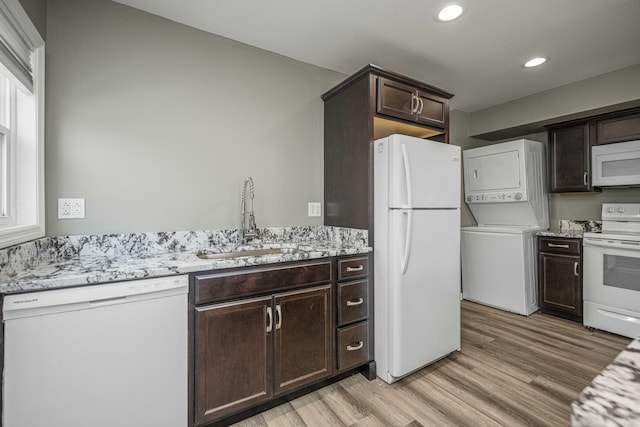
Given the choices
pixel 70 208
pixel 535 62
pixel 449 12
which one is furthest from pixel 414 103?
pixel 70 208

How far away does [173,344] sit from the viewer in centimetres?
139

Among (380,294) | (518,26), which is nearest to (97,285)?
(380,294)

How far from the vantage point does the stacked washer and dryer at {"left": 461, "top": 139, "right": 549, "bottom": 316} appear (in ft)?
10.4

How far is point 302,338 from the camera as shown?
69.4 inches

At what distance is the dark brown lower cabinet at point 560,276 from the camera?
2961mm

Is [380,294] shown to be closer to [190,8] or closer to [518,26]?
[518,26]

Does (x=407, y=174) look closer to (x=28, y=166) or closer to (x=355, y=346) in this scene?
(x=355, y=346)

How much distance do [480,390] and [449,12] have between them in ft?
8.10

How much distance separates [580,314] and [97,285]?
4014mm

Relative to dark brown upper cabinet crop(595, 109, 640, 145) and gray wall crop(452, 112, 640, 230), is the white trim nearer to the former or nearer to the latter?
gray wall crop(452, 112, 640, 230)

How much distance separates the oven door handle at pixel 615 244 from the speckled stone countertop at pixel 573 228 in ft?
0.46

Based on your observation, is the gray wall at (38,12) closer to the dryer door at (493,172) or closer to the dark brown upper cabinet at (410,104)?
the dark brown upper cabinet at (410,104)

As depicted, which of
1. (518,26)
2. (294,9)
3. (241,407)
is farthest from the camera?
(518,26)

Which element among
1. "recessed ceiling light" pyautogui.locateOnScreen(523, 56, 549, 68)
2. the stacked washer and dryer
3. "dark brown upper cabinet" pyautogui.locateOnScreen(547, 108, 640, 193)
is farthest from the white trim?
"dark brown upper cabinet" pyautogui.locateOnScreen(547, 108, 640, 193)
